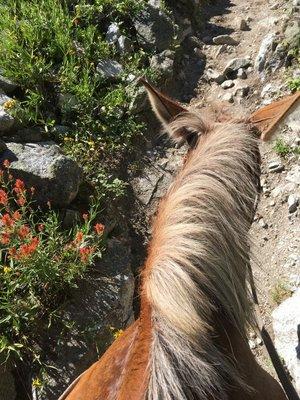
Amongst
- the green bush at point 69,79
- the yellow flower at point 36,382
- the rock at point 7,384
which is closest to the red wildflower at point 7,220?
the rock at point 7,384

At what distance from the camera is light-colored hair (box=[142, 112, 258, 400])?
159cm

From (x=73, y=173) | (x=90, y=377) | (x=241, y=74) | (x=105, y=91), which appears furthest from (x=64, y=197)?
(x=241, y=74)

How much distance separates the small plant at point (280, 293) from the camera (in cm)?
400

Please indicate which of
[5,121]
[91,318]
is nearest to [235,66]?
[5,121]

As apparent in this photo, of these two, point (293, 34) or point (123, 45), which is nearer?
point (293, 34)

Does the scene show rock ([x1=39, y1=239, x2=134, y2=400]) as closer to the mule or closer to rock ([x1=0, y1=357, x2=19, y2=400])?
rock ([x1=0, y1=357, x2=19, y2=400])

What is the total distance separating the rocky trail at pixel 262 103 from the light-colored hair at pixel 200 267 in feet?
4.39

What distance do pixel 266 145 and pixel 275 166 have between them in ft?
6.99

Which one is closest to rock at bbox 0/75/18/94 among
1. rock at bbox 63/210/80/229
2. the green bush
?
the green bush

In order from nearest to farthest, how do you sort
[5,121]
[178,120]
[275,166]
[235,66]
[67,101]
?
1. [178,120]
2. [5,121]
3. [275,166]
4. [67,101]
5. [235,66]

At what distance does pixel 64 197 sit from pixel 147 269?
2.38 meters

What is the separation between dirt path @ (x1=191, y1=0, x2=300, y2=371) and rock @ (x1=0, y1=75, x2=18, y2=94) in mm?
1995

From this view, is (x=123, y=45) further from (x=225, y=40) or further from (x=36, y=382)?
(x=36, y=382)

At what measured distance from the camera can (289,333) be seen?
350 cm
